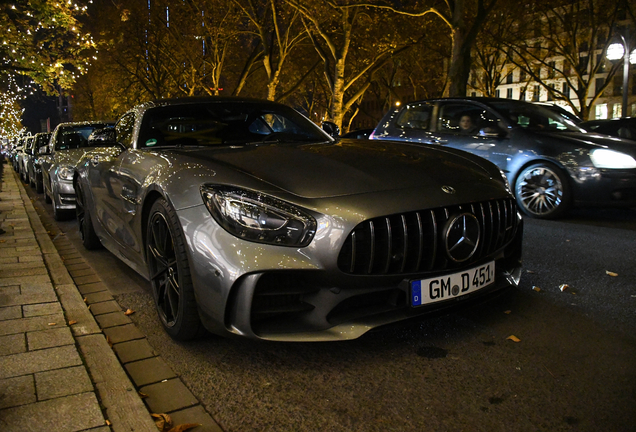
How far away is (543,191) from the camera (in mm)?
7305

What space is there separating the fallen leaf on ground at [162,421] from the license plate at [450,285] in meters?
1.22

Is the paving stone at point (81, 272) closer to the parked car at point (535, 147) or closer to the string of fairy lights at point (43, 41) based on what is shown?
the parked car at point (535, 147)

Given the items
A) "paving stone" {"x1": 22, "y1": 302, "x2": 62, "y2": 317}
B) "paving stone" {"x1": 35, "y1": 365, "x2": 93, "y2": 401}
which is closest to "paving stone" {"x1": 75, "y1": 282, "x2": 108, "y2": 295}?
"paving stone" {"x1": 22, "y1": 302, "x2": 62, "y2": 317}

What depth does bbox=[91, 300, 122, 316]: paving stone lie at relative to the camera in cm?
392

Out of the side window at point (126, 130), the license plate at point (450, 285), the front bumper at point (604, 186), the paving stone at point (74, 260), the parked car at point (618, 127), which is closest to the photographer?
the license plate at point (450, 285)

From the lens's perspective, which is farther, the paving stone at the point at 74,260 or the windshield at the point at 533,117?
the windshield at the point at 533,117

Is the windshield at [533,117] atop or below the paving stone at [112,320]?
atop

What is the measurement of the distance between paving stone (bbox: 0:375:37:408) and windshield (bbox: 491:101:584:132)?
6784 mm

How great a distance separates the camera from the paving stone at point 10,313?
3.64 meters

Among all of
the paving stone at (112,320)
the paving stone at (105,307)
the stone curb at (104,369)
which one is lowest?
the paving stone at (112,320)

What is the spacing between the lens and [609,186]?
6.79 metres

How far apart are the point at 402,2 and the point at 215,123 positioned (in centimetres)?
2222

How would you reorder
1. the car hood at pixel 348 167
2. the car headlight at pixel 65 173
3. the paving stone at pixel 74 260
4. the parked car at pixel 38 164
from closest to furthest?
the car hood at pixel 348 167 → the paving stone at pixel 74 260 → the car headlight at pixel 65 173 → the parked car at pixel 38 164

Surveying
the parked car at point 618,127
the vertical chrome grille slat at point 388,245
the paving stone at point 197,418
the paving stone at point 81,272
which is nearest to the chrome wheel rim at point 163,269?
the paving stone at point 197,418
